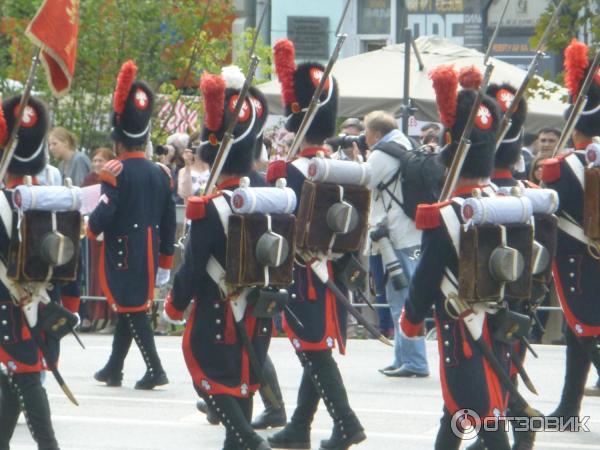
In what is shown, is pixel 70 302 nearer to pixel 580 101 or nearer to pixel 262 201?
pixel 262 201

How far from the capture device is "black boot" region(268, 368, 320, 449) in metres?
8.41

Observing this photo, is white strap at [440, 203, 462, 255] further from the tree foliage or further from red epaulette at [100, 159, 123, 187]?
the tree foliage

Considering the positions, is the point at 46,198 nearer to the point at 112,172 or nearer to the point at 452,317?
the point at 452,317

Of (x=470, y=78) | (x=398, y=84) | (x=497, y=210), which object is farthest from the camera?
(x=398, y=84)

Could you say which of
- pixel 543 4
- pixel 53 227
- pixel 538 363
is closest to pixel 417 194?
pixel 538 363

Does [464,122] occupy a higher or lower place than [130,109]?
higher

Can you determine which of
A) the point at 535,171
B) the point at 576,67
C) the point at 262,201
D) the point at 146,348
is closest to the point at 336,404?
the point at 262,201

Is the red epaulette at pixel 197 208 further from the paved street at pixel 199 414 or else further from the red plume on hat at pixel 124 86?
the red plume on hat at pixel 124 86

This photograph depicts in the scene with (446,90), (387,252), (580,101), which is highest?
(446,90)

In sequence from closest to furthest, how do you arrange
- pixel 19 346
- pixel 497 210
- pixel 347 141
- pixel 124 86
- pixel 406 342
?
pixel 497 210 → pixel 19 346 → pixel 124 86 → pixel 406 342 → pixel 347 141

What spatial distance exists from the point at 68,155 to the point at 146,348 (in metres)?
3.40

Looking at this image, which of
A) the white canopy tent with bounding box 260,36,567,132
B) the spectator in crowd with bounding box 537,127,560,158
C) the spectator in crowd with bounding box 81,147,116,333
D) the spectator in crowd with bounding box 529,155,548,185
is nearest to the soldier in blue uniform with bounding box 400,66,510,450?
the spectator in crowd with bounding box 529,155,548,185

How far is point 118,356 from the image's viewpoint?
34.6 feet

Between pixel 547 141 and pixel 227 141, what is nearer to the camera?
pixel 227 141
